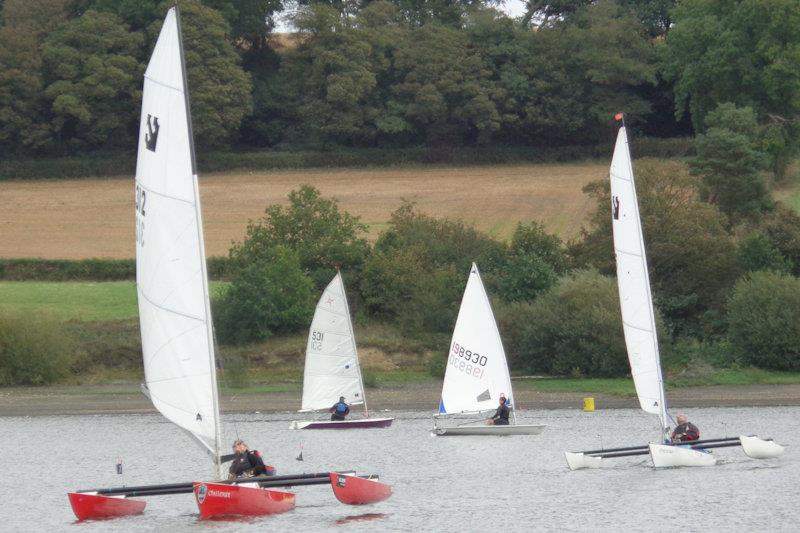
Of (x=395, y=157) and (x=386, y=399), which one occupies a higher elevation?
(x=395, y=157)

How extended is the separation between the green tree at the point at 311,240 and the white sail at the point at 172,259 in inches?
1492

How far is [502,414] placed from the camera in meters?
40.1

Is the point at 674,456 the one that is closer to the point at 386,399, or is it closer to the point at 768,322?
the point at 386,399

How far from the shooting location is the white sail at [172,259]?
75.6ft

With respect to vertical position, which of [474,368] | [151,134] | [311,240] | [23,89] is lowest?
[474,368]

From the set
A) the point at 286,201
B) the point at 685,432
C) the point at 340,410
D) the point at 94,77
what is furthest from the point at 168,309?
the point at 94,77

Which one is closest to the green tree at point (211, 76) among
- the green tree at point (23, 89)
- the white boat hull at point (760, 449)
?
the green tree at point (23, 89)

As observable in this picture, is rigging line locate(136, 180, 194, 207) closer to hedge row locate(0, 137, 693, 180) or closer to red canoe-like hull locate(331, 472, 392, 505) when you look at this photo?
red canoe-like hull locate(331, 472, 392, 505)

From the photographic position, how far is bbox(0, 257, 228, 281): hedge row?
2785 inches

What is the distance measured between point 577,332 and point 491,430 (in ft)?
43.1

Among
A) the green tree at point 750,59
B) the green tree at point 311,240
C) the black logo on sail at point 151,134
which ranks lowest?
the green tree at point 311,240

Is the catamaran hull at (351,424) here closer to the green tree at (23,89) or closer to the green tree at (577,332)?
the green tree at (577,332)

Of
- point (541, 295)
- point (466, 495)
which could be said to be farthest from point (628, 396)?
point (466, 495)

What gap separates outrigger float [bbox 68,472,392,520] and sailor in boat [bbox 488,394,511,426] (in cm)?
1170
